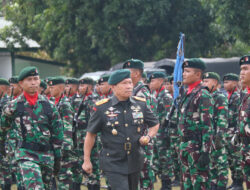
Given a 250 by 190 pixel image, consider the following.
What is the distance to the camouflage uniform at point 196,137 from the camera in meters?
7.12

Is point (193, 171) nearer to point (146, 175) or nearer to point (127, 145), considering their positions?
point (146, 175)

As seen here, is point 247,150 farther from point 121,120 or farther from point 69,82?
point 69,82

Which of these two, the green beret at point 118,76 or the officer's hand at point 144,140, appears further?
the green beret at point 118,76

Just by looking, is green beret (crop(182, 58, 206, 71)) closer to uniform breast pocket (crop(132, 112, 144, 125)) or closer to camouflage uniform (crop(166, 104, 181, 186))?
uniform breast pocket (crop(132, 112, 144, 125))

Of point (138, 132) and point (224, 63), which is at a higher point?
point (224, 63)

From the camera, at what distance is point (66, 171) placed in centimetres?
941

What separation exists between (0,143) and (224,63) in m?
13.7

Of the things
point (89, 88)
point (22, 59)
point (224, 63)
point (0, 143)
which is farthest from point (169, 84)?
point (22, 59)

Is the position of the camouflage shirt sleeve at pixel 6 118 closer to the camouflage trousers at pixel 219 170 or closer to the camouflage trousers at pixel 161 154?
the camouflage trousers at pixel 219 170

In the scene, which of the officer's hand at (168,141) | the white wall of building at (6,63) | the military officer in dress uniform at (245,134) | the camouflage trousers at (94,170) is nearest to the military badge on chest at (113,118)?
the military officer in dress uniform at (245,134)

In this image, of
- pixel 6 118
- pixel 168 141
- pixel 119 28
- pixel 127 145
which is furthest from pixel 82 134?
pixel 119 28

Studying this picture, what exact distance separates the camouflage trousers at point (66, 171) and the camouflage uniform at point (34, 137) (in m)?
2.14

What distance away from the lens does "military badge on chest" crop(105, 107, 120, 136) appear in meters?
6.11

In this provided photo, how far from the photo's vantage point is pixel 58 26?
88.3 feet
